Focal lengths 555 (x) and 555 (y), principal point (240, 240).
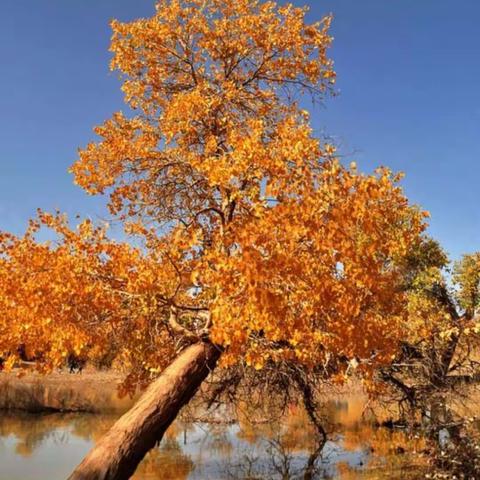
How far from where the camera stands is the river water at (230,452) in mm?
17203

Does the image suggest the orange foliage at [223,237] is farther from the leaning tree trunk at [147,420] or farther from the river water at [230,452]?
the river water at [230,452]

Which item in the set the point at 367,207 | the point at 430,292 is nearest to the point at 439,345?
the point at 430,292

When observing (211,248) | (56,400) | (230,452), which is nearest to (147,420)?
(211,248)

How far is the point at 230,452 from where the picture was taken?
20609 mm

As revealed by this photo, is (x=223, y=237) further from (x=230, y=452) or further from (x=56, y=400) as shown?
(x=56, y=400)

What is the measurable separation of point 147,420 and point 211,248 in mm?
3720

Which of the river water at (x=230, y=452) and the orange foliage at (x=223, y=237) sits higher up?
the orange foliage at (x=223, y=237)

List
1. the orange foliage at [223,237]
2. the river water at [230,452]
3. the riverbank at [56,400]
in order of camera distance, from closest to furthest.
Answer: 1. the orange foliage at [223,237]
2. the river water at [230,452]
3. the riverbank at [56,400]

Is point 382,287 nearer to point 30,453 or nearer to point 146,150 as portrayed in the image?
point 146,150

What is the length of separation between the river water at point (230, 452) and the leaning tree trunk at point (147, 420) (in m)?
5.90

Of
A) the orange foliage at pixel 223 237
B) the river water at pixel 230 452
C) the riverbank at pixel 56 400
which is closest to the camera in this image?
the orange foliage at pixel 223 237

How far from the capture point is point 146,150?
14.0 m

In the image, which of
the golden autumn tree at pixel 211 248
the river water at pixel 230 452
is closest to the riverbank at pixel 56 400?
the river water at pixel 230 452

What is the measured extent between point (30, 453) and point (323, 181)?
1595 centimetres
